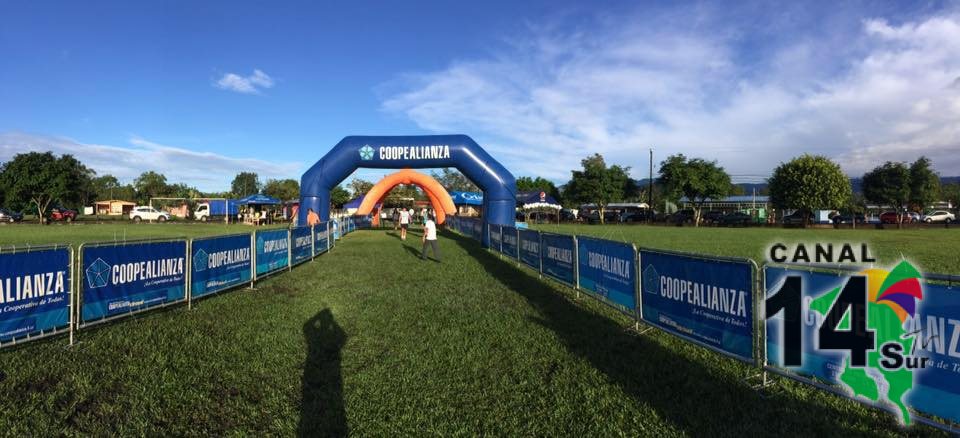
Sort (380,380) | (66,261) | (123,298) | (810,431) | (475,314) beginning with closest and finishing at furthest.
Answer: (810,431) → (380,380) → (66,261) → (123,298) → (475,314)

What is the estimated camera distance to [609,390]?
177 inches

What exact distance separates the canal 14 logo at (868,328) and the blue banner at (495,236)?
12.1 m

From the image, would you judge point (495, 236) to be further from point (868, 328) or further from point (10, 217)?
point (10, 217)

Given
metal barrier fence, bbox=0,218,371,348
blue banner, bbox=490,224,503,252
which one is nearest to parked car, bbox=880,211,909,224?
blue banner, bbox=490,224,503,252

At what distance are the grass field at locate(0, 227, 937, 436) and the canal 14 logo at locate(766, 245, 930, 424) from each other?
34cm

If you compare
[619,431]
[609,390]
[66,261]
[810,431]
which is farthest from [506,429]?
[66,261]

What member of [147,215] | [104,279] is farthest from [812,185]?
[147,215]

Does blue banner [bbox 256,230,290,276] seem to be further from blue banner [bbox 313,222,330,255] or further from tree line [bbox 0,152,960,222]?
tree line [bbox 0,152,960,222]

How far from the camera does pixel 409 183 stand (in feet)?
119

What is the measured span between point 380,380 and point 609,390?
85.3 inches

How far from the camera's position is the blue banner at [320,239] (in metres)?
16.1

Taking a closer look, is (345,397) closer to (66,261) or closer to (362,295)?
(66,261)

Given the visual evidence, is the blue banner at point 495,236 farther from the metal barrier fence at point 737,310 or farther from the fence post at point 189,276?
the fence post at point 189,276

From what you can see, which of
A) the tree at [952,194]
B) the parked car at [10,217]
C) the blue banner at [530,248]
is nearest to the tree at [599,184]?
the blue banner at [530,248]
